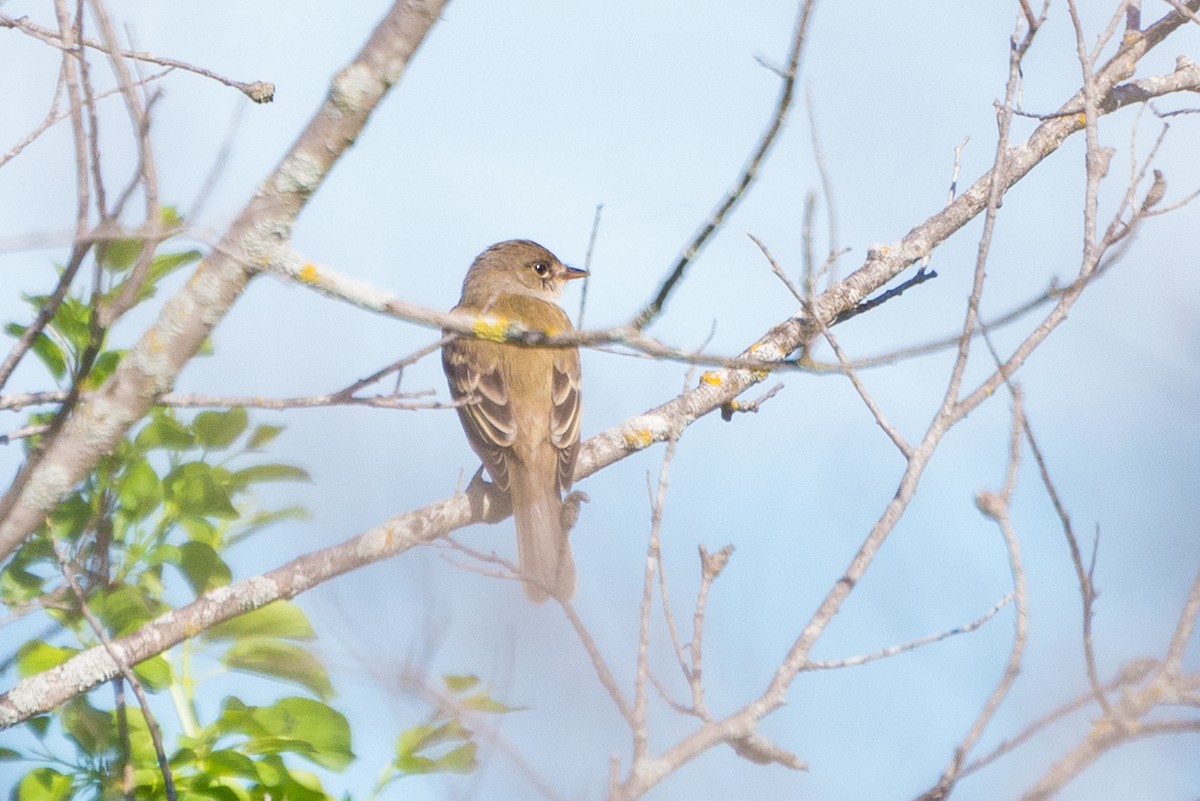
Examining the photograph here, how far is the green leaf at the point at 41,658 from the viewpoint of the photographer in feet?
12.8

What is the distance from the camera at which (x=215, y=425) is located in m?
4.20

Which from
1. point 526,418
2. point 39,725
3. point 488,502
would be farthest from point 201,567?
point 526,418

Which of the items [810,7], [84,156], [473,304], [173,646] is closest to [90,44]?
[84,156]

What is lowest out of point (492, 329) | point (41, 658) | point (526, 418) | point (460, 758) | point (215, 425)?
point (460, 758)

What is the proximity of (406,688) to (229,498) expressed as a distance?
183 cm

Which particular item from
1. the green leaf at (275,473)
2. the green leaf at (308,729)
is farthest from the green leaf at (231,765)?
the green leaf at (275,473)

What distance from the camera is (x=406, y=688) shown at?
2506 mm

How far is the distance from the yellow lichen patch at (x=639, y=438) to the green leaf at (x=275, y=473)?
64.8 inches

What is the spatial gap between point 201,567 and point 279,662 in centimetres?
42

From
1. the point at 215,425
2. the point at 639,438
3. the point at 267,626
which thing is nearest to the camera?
the point at 267,626

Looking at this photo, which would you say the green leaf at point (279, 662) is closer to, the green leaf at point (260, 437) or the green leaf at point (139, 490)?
the green leaf at point (139, 490)

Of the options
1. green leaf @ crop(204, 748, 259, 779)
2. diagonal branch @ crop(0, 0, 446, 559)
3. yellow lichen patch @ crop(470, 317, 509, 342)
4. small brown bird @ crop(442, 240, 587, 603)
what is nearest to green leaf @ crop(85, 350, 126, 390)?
diagonal branch @ crop(0, 0, 446, 559)

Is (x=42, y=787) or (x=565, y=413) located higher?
(x=565, y=413)

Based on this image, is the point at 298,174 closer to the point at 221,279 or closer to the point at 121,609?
the point at 221,279
